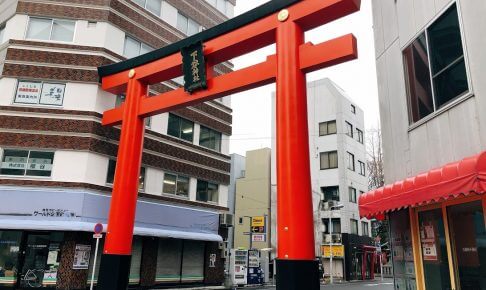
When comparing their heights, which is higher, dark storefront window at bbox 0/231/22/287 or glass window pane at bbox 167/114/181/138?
glass window pane at bbox 167/114/181/138

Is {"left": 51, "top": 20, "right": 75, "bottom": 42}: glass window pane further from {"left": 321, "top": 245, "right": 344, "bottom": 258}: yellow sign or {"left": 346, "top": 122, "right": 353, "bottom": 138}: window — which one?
{"left": 346, "top": 122, "right": 353, "bottom": 138}: window

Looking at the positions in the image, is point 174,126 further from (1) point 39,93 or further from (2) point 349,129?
(2) point 349,129

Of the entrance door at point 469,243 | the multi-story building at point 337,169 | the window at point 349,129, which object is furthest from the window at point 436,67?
the window at point 349,129

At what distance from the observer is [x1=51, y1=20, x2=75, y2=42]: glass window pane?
16.0 meters

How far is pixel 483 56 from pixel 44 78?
49.9ft

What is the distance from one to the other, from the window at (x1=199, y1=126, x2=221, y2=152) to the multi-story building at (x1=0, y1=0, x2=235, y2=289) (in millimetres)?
189

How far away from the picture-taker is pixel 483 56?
18.0 ft

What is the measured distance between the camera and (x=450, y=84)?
6.45 metres

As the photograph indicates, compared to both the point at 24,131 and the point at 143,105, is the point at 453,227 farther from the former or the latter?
the point at 24,131

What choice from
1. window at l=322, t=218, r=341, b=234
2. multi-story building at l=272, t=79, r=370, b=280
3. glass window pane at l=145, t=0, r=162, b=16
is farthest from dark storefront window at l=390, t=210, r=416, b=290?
window at l=322, t=218, r=341, b=234

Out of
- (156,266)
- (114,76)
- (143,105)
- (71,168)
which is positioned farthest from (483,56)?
(156,266)

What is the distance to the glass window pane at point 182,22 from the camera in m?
20.6

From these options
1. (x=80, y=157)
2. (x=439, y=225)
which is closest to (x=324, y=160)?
(x=80, y=157)

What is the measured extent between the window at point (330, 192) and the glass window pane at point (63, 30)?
23.7 metres
